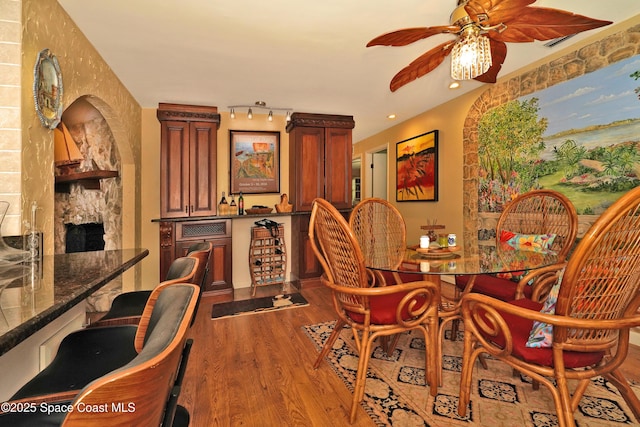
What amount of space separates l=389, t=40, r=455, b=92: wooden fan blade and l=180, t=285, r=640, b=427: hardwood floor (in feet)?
7.03

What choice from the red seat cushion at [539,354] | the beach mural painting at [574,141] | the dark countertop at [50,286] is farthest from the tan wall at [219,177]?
the red seat cushion at [539,354]

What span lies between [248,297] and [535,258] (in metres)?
3.04

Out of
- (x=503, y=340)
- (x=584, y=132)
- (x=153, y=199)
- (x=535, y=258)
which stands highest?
(x=584, y=132)

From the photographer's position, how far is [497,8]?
1.37m

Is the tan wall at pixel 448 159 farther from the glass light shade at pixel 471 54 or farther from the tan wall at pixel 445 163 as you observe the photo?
the glass light shade at pixel 471 54

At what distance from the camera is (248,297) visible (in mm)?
3680

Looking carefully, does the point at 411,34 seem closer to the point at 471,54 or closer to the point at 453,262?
the point at 471,54

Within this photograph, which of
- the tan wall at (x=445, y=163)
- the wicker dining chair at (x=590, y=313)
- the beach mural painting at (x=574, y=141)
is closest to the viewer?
the wicker dining chair at (x=590, y=313)

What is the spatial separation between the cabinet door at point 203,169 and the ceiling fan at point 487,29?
2728 millimetres

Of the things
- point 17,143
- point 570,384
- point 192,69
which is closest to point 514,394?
point 570,384

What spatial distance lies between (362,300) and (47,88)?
7.38 ft

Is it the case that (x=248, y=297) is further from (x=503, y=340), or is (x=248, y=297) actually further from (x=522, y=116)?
(x=522, y=116)

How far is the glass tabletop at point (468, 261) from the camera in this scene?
1609mm

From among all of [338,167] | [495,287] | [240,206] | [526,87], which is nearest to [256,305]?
[240,206]
